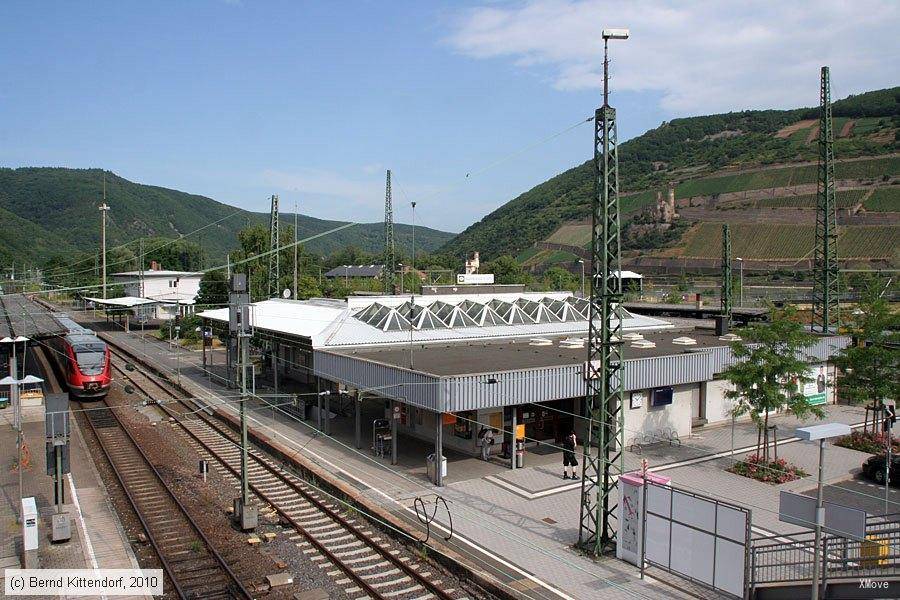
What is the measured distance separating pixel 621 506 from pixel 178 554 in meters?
10.7

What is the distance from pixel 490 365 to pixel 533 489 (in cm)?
603

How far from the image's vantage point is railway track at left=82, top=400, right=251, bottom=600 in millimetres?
14875

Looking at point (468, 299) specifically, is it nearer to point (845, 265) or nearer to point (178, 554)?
point (178, 554)

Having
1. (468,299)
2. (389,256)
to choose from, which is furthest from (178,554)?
(389,256)

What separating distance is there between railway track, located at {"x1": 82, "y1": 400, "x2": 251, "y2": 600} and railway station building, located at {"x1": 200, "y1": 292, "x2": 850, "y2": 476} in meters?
6.92

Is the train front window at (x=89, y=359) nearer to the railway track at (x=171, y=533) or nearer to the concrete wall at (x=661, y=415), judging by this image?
the railway track at (x=171, y=533)

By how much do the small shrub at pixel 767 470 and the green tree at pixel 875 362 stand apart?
17.1 ft

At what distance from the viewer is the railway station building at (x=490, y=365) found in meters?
23.3

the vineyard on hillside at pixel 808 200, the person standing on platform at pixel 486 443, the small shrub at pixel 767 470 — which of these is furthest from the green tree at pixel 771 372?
the vineyard on hillside at pixel 808 200

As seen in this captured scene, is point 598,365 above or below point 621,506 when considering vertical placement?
above

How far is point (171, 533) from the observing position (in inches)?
709

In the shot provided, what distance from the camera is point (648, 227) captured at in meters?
165

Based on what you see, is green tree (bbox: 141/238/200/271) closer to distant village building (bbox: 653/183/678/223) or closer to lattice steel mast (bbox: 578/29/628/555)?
distant village building (bbox: 653/183/678/223)

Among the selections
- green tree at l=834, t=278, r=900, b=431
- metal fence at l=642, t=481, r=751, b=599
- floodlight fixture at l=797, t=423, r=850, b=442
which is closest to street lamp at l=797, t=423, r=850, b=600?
floodlight fixture at l=797, t=423, r=850, b=442
